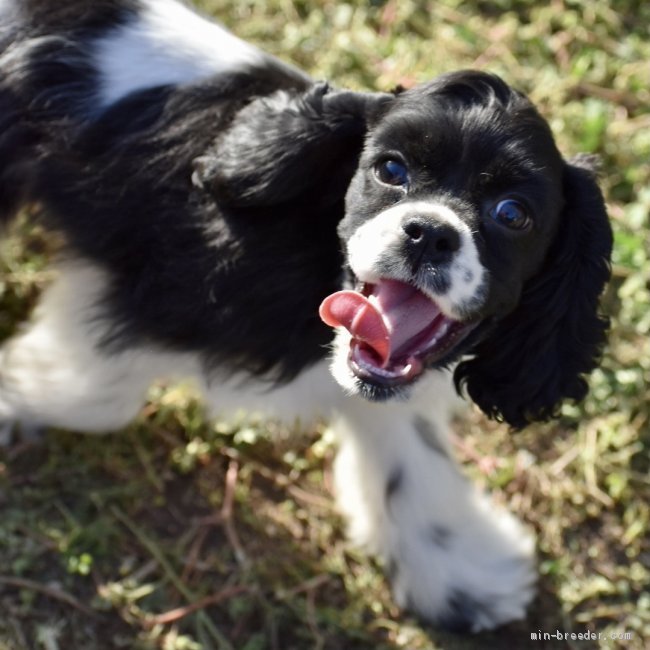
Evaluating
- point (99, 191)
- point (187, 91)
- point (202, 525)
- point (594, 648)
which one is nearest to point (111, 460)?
point (202, 525)

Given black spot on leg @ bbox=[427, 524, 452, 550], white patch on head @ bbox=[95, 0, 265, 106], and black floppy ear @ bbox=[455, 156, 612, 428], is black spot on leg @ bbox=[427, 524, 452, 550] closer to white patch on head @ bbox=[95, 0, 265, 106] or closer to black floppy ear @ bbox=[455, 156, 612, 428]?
black floppy ear @ bbox=[455, 156, 612, 428]

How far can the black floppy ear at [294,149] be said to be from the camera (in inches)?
125

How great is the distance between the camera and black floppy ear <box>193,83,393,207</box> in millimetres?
3170

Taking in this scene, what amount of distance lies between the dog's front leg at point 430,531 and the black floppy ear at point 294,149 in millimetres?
1049

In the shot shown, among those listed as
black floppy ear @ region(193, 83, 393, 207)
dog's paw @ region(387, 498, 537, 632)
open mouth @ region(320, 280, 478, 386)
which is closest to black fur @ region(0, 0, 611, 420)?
black floppy ear @ region(193, 83, 393, 207)

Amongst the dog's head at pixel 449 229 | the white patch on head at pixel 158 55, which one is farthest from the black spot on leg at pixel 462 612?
the white patch on head at pixel 158 55

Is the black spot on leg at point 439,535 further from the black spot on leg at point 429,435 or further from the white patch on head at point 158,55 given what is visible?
the white patch on head at point 158,55

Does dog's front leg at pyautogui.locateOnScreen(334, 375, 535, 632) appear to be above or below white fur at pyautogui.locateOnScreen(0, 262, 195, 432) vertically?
below

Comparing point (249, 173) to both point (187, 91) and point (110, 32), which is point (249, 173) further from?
point (110, 32)

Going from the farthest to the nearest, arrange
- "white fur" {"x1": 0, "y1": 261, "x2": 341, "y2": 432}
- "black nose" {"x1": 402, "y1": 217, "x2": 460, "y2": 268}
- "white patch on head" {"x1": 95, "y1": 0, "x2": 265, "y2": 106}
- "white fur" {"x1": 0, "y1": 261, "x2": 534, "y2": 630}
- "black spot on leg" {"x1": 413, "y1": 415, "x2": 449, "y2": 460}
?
"black spot on leg" {"x1": 413, "y1": 415, "x2": 449, "y2": 460}
"white fur" {"x1": 0, "y1": 261, "x2": 534, "y2": 630}
"white fur" {"x1": 0, "y1": 261, "x2": 341, "y2": 432}
"white patch on head" {"x1": 95, "y1": 0, "x2": 265, "y2": 106}
"black nose" {"x1": 402, "y1": 217, "x2": 460, "y2": 268}

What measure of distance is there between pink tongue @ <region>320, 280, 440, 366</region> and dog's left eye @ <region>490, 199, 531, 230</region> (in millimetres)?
292

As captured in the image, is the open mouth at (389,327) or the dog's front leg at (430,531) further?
the dog's front leg at (430,531)

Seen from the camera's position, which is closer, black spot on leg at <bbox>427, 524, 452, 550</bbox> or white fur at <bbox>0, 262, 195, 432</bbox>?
white fur at <bbox>0, 262, 195, 432</bbox>

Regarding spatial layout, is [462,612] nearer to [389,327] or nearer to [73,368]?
[389,327]
